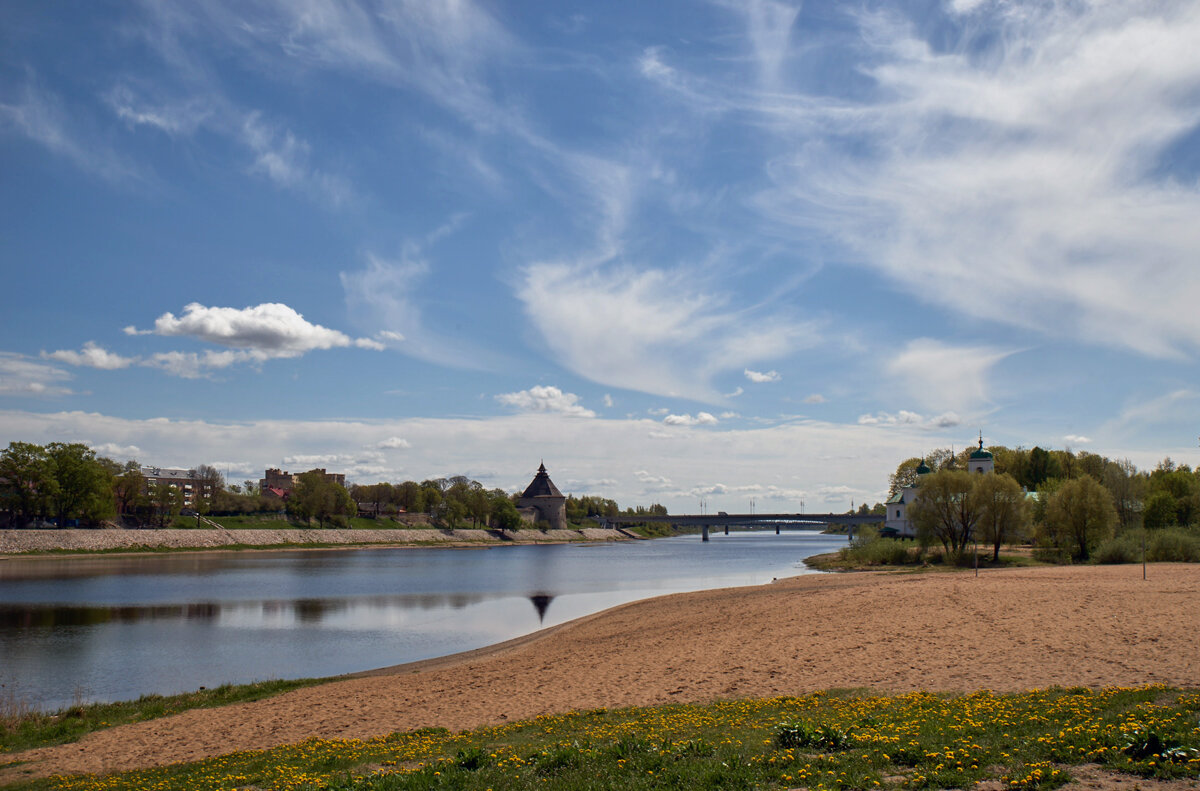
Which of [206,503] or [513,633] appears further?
[206,503]

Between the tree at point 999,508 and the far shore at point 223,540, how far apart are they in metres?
91.2

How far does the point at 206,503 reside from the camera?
371 feet

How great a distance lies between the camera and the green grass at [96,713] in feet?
56.5

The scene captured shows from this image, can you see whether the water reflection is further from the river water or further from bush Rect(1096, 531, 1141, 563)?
bush Rect(1096, 531, 1141, 563)

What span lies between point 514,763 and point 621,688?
28.8 feet

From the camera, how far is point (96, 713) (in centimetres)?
1928

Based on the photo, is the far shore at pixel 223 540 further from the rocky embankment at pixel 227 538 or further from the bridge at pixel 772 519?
the bridge at pixel 772 519

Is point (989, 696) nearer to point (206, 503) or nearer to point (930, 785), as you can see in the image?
point (930, 785)

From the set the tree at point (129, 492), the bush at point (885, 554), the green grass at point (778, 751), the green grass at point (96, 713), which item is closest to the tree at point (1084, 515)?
the bush at point (885, 554)

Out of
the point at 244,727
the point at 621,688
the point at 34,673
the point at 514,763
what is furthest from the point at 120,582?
the point at 514,763

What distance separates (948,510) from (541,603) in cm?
3429

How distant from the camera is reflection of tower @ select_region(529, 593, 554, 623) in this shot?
4217 centimetres

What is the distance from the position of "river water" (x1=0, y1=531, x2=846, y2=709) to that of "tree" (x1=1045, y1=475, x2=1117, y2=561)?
24.3 metres

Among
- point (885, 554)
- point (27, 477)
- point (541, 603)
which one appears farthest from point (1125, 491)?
point (27, 477)
